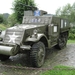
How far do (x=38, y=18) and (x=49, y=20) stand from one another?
0.51 meters

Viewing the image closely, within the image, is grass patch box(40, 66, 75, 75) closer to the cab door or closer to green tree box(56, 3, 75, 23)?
the cab door

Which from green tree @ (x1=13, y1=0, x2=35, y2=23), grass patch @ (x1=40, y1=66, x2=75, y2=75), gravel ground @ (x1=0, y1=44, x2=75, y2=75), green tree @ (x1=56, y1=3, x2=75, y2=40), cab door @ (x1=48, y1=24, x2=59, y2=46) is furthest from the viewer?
green tree @ (x1=56, y1=3, x2=75, y2=40)

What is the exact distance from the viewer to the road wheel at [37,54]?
201 inches

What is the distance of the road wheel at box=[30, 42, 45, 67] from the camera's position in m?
5.12

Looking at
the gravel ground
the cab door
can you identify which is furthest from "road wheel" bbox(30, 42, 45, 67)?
the cab door

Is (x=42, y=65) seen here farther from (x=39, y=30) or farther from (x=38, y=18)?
(x=38, y=18)

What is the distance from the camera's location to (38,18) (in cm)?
697

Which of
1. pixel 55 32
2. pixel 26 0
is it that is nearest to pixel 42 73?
pixel 55 32

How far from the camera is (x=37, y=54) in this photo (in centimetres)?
520

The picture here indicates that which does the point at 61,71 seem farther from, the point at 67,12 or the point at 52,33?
the point at 67,12

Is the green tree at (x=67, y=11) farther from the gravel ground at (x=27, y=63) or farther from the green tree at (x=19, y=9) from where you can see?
the gravel ground at (x=27, y=63)

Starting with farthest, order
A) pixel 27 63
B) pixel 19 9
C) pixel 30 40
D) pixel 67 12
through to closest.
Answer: pixel 67 12 < pixel 19 9 < pixel 27 63 < pixel 30 40

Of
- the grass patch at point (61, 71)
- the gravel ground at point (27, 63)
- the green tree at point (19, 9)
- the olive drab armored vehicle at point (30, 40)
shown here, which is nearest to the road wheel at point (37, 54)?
the olive drab armored vehicle at point (30, 40)

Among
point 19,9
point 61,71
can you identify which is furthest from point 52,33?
point 19,9
